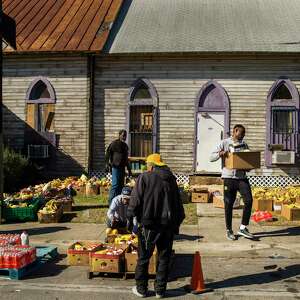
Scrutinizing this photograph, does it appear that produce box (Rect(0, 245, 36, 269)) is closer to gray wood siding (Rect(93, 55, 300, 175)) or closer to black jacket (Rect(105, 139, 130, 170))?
black jacket (Rect(105, 139, 130, 170))

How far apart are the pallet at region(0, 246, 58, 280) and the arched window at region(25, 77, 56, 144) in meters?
11.1

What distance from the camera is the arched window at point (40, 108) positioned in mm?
19094

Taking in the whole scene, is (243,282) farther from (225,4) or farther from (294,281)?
(225,4)

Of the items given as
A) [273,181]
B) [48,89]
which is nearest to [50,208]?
[48,89]

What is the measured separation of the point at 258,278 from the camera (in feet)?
23.7

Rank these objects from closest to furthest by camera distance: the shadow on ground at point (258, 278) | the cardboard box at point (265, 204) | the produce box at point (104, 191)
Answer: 1. the shadow on ground at point (258, 278)
2. the cardboard box at point (265, 204)
3. the produce box at point (104, 191)

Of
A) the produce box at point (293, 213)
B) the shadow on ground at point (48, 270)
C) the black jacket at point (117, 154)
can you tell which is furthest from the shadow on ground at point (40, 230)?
the produce box at point (293, 213)

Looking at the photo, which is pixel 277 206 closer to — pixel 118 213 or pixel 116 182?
pixel 116 182

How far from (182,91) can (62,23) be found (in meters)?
5.93

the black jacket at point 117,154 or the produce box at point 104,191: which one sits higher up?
the black jacket at point 117,154

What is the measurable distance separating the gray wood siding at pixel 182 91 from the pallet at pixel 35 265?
10.5 metres

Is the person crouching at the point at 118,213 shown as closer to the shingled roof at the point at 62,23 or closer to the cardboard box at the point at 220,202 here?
the cardboard box at the point at 220,202

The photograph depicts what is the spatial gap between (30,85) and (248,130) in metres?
8.47

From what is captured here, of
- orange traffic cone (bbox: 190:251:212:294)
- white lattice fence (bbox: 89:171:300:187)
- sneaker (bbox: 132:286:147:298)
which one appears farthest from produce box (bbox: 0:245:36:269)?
white lattice fence (bbox: 89:171:300:187)
